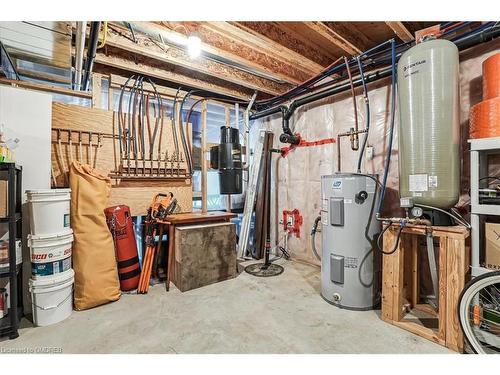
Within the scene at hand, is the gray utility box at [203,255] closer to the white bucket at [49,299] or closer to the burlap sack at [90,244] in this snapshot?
the burlap sack at [90,244]

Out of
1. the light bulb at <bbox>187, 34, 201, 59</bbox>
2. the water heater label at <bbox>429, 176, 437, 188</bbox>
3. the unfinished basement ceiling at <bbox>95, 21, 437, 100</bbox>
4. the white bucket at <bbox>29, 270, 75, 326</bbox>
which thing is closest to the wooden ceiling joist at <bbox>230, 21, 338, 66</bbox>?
the unfinished basement ceiling at <bbox>95, 21, 437, 100</bbox>

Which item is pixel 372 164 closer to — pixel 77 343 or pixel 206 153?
pixel 206 153

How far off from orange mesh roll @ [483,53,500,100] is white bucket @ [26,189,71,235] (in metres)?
3.30

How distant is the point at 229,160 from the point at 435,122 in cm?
227

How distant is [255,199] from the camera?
383 centimetres

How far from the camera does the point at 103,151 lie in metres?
2.74

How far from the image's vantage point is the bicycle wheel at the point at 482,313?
149 cm

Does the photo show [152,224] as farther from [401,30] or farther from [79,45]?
[401,30]

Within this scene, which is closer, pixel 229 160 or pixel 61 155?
pixel 61 155

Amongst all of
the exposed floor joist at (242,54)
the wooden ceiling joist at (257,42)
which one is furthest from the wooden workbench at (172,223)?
the wooden ceiling joist at (257,42)

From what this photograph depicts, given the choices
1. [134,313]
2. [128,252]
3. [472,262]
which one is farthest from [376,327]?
[128,252]

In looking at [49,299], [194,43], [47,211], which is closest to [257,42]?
[194,43]

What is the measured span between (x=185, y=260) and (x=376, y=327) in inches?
69.8

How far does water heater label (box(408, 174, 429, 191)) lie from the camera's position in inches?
68.4
